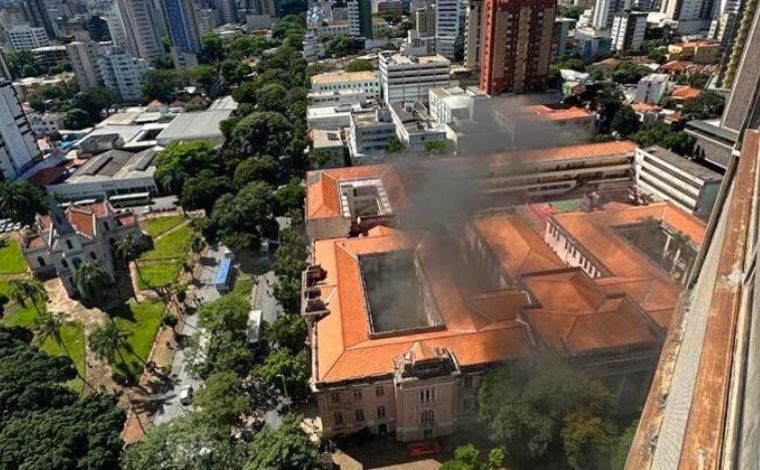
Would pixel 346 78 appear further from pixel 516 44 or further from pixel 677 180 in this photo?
pixel 677 180

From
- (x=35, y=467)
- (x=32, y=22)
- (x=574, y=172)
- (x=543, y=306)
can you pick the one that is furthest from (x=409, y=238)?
(x=32, y=22)

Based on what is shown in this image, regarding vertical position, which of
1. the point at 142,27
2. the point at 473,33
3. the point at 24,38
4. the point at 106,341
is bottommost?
the point at 106,341

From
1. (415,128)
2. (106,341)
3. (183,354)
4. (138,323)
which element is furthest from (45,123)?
(106,341)

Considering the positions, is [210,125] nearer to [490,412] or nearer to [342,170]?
[342,170]

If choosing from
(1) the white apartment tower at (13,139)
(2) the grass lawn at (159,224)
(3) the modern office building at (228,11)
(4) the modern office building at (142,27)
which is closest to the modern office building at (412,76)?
(2) the grass lawn at (159,224)

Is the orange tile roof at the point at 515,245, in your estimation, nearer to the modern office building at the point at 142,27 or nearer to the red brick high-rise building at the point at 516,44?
the red brick high-rise building at the point at 516,44

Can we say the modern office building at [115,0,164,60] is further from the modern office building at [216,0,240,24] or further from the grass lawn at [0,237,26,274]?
the grass lawn at [0,237,26,274]
